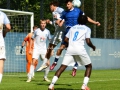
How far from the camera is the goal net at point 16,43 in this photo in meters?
26.9

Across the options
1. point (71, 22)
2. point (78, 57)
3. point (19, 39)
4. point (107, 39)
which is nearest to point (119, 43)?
point (107, 39)

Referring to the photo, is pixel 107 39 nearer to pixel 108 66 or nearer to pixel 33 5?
pixel 108 66

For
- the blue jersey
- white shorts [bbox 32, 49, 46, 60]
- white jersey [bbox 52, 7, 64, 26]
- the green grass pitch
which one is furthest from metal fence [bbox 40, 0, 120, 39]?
the blue jersey

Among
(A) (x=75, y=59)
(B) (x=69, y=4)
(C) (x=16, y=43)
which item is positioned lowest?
(C) (x=16, y=43)

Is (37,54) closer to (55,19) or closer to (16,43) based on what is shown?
(55,19)

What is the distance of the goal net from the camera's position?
88.4ft

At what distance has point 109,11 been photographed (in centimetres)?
3488

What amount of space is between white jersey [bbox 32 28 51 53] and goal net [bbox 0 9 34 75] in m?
6.00

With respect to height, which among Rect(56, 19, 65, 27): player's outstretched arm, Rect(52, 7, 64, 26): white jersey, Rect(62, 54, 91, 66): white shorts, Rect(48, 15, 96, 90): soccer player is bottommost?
Rect(62, 54, 91, 66): white shorts

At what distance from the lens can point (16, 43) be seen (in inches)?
1091

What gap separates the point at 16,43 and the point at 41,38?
7.25 m

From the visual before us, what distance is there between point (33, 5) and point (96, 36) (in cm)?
471

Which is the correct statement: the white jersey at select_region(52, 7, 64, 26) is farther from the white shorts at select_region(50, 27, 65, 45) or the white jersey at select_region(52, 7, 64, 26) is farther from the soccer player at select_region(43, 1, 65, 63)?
the white shorts at select_region(50, 27, 65, 45)

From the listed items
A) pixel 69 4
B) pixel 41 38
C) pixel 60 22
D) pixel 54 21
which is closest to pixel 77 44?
pixel 60 22
